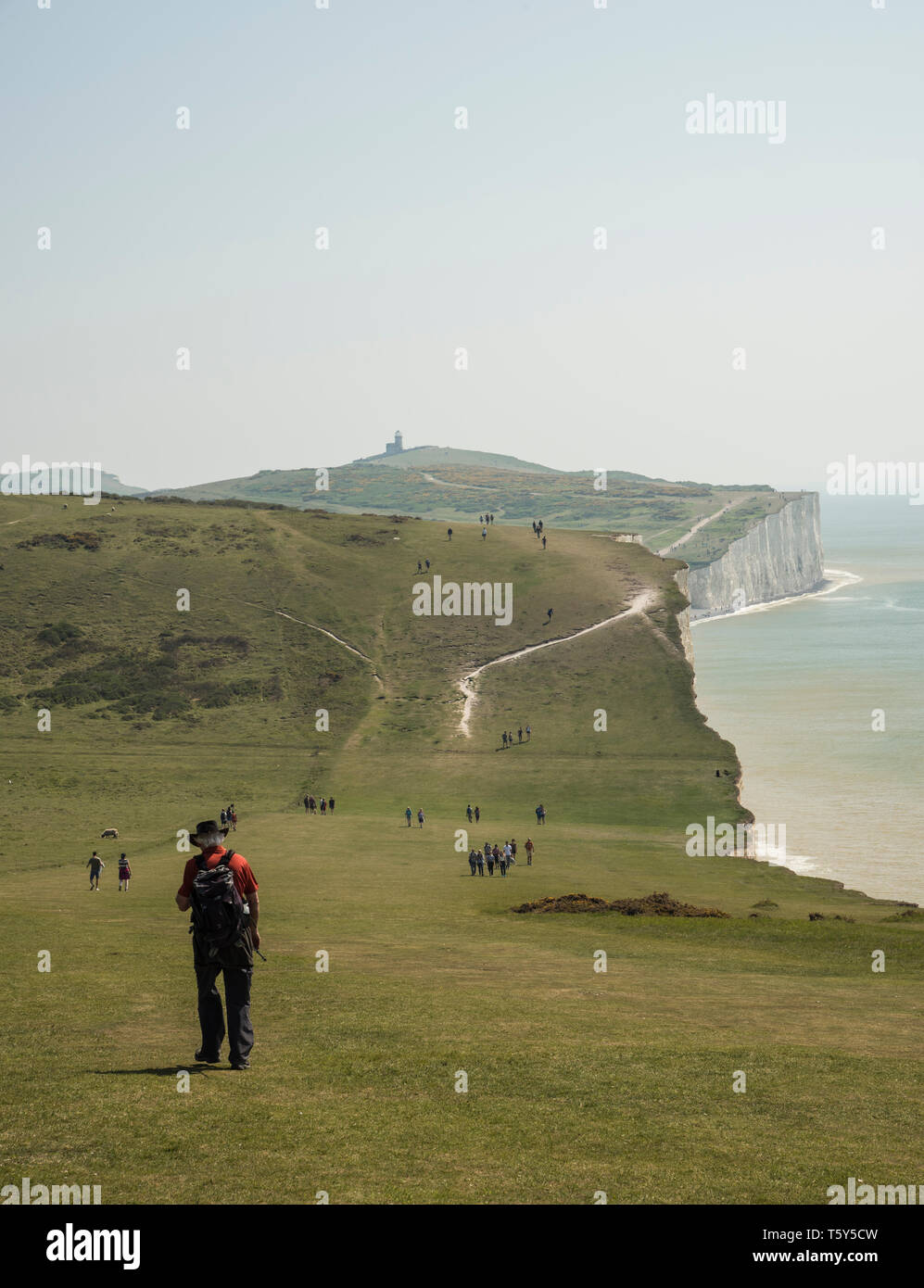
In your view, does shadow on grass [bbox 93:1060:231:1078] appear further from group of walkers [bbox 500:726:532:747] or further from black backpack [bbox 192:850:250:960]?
group of walkers [bbox 500:726:532:747]

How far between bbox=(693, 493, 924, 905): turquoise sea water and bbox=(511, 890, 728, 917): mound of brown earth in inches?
724

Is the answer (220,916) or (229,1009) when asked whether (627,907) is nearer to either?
(229,1009)

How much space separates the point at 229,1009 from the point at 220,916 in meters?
1.45

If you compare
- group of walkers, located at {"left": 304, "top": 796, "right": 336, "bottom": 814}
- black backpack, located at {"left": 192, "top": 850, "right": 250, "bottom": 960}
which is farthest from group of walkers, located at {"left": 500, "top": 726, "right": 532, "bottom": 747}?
black backpack, located at {"left": 192, "top": 850, "right": 250, "bottom": 960}

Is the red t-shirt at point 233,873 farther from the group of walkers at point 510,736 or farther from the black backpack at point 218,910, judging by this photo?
the group of walkers at point 510,736

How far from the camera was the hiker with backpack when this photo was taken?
474 inches

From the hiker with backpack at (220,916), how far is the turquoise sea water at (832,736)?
145 feet

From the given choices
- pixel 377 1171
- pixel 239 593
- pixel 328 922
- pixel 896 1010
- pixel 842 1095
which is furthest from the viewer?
pixel 239 593

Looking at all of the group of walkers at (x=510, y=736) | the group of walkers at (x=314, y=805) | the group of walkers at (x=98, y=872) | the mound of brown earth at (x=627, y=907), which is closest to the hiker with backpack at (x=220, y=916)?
the mound of brown earth at (x=627, y=907)

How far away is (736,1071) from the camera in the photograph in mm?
14109

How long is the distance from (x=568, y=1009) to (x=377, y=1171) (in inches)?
342
